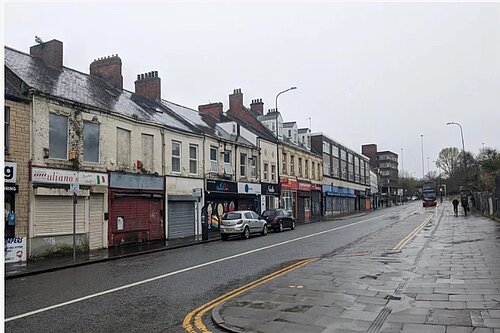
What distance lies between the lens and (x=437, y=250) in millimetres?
16250

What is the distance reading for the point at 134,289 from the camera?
35.1 ft

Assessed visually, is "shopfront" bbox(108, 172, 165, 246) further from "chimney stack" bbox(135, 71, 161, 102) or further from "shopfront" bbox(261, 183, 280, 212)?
"shopfront" bbox(261, 183, 280, 212)

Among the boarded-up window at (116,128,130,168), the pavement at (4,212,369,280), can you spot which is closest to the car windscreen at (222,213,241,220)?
the pavement at (4,212,369,280)

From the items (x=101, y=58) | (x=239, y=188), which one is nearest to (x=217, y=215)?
(x=239, y=188)

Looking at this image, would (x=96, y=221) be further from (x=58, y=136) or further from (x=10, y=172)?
(x=10, y=172)

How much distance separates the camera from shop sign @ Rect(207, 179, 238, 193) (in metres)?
30.2

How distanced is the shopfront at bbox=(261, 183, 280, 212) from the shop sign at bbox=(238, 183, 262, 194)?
975mm

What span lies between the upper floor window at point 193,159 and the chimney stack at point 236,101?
16.5 m

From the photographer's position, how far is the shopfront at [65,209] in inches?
715

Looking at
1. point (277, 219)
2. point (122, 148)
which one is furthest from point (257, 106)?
point (122, 148)

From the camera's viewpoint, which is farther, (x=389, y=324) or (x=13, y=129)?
(x=13, y=129)

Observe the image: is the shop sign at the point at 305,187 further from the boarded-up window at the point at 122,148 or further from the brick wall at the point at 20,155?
the brick wall at the point at 20,155

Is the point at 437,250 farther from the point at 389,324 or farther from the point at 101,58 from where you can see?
the point at 101,58

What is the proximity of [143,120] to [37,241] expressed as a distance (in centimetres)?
898
